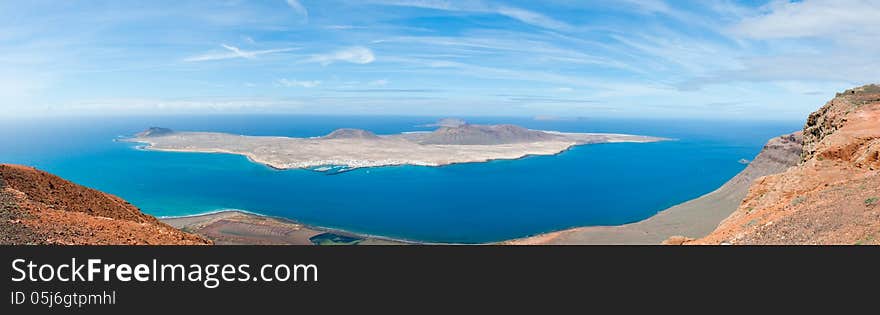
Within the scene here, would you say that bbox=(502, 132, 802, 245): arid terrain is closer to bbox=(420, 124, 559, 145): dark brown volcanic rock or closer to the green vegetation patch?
the green vegetation patch

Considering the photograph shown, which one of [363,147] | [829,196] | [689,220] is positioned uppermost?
[363,147]

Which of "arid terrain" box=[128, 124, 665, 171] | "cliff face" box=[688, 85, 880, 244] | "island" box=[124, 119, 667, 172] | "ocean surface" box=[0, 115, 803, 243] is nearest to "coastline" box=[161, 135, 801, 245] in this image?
"ocean surface" box=[0, 115, 803, 243]

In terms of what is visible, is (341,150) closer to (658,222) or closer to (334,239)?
(334,239)

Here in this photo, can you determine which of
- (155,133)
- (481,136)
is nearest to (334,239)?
(481,136)

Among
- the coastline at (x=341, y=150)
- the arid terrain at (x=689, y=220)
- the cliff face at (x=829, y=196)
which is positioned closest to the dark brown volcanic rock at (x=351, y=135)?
the coastline at (x=341, y=150)

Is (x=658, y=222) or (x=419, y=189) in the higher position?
(x=419, y=189)

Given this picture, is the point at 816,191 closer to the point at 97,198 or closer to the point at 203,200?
the point at 97,198
